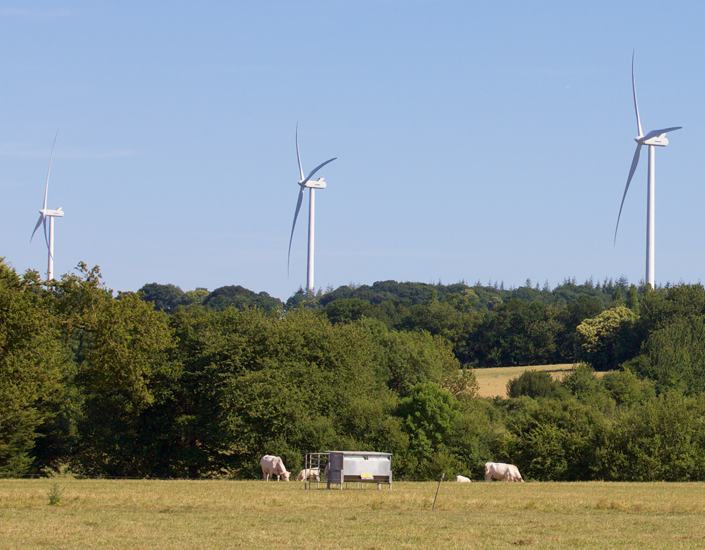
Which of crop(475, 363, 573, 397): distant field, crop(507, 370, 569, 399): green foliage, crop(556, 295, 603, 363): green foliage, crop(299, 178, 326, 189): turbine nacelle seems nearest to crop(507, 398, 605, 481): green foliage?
crop(507, 370, 569, 399): green foliage

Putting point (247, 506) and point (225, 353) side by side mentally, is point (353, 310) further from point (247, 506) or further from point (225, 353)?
point (247, 506)

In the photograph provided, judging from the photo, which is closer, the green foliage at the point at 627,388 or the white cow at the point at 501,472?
the white cow at the point at 501,472

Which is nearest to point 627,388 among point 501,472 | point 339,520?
point 501,472

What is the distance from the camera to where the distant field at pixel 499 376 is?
404 ft

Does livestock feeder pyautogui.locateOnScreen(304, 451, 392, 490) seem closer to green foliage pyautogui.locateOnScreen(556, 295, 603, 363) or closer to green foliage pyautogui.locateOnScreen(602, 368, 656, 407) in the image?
green foliage pyautogui.locateOnScreen(602, 368, 656, 407)

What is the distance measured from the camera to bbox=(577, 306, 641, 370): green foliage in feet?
446

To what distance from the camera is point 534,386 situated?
10619 centimetres

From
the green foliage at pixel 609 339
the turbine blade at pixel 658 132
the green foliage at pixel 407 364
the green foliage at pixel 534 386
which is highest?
the turbine blade at pixel 658 132

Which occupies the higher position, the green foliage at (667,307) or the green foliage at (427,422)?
the green foliage at (667,307)

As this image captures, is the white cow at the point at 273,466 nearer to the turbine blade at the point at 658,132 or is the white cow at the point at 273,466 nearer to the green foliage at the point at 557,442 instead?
the green foliage at the point at 557,442

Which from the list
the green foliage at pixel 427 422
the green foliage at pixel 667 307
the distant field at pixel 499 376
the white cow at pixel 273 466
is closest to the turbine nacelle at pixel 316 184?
the distant field at pixel 499 376

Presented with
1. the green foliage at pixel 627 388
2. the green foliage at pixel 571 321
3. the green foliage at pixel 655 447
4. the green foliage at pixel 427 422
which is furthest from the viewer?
the green foliage at pixel 571 321

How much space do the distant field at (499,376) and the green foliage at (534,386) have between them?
952cm

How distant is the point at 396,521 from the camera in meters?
21.5
